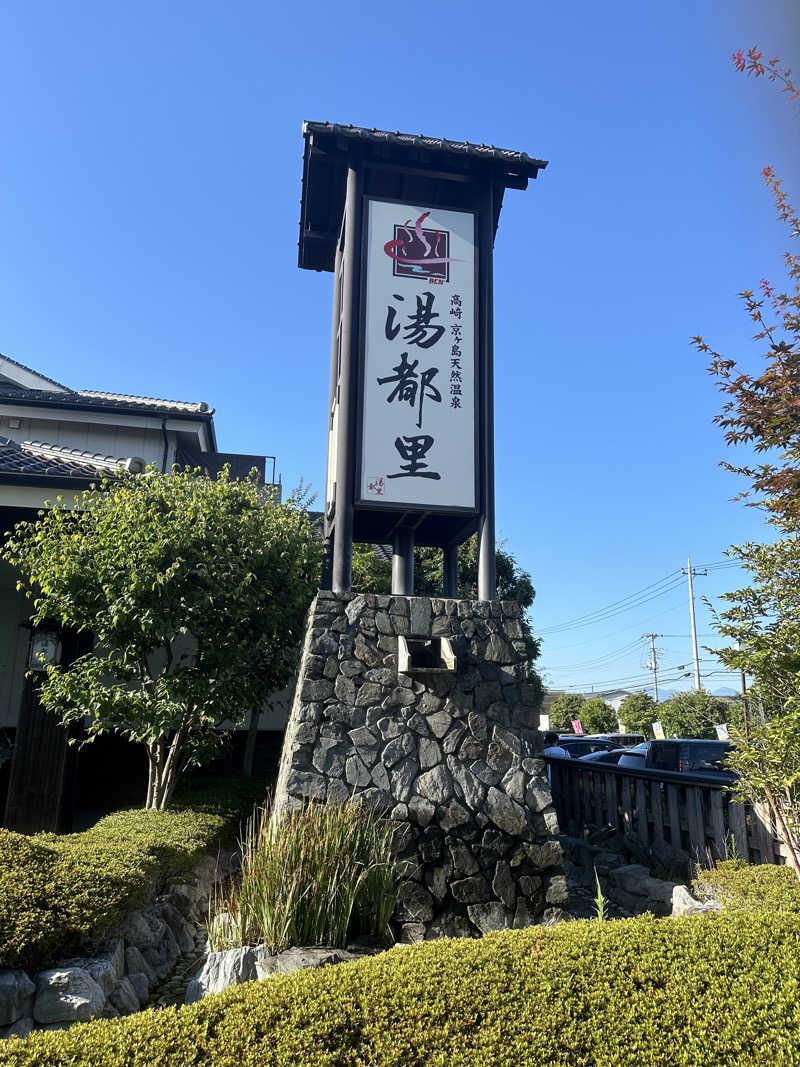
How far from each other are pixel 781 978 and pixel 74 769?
6488mm

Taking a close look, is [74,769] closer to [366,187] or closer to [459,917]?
[459,917]

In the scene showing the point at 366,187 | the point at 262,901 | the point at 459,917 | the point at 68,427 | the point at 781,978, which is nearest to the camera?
the point at 781,978

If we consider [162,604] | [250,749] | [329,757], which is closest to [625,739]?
[250,749]

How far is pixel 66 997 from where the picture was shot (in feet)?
12.2

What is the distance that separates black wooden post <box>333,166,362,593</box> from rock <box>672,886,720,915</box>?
4.01 metres

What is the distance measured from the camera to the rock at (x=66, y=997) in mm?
3662

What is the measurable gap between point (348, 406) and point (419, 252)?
2.03 m

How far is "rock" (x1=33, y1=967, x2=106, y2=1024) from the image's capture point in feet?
12.0

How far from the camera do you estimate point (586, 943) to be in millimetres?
3365

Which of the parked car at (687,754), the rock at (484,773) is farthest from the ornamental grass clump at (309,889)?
the parked car at (687,754)

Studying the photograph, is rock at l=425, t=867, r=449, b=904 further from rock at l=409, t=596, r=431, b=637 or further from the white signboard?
the white signboard

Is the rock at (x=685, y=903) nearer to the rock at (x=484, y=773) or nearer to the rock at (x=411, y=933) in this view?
the rock at (x=484, y=773)

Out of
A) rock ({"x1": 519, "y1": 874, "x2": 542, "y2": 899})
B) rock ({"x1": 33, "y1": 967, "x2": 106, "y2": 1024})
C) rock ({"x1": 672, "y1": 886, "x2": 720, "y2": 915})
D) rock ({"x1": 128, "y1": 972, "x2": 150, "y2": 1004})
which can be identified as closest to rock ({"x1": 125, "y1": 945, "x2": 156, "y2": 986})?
rock ({"x1": 128, "y1": 972, "x2": 150, "y2": 1004})

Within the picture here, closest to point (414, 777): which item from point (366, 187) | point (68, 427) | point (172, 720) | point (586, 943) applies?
point (172, 720)
